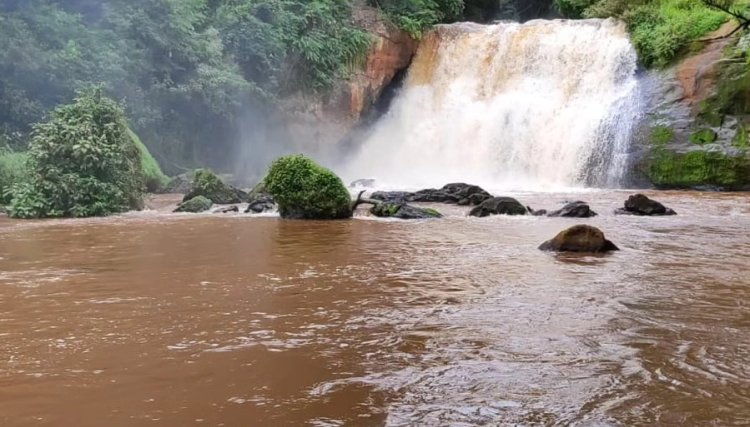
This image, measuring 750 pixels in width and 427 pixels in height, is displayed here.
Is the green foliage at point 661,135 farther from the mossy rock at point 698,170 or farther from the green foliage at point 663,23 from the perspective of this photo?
the green foliage at point 663,23

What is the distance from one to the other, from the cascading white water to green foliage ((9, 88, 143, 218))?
10513mm

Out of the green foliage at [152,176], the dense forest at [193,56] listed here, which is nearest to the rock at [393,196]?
the dense forest at [193,56]

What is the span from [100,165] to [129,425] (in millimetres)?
13206

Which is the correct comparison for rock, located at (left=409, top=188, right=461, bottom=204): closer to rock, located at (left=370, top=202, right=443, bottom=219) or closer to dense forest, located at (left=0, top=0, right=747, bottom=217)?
rock, located at (left=370, top=202, right=443, bottom=219)

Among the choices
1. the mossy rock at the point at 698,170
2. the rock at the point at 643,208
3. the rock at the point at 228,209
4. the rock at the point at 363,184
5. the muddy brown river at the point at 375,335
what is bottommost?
the muddy brown river at the point at 375,335

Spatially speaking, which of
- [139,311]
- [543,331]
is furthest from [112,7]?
[543,331]

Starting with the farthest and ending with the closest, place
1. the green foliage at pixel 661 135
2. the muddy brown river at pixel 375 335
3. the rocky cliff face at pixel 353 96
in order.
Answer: the rocky cliff face at pixel 353 96 < the green foliage at pixel 661 135 < the muddy brown river at pixel 375 335

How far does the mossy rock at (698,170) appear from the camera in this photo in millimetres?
19688

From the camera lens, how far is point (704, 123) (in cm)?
2073

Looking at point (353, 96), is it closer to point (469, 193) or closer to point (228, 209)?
point (469, 193)

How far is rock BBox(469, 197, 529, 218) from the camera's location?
46.1ft

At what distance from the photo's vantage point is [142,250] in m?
9.37

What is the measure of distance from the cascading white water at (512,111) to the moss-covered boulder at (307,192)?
10.0 metres

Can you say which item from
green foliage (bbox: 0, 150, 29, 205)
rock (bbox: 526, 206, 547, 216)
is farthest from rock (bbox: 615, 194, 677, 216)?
green foliage (bbox: 0, 150, 29, 205)
